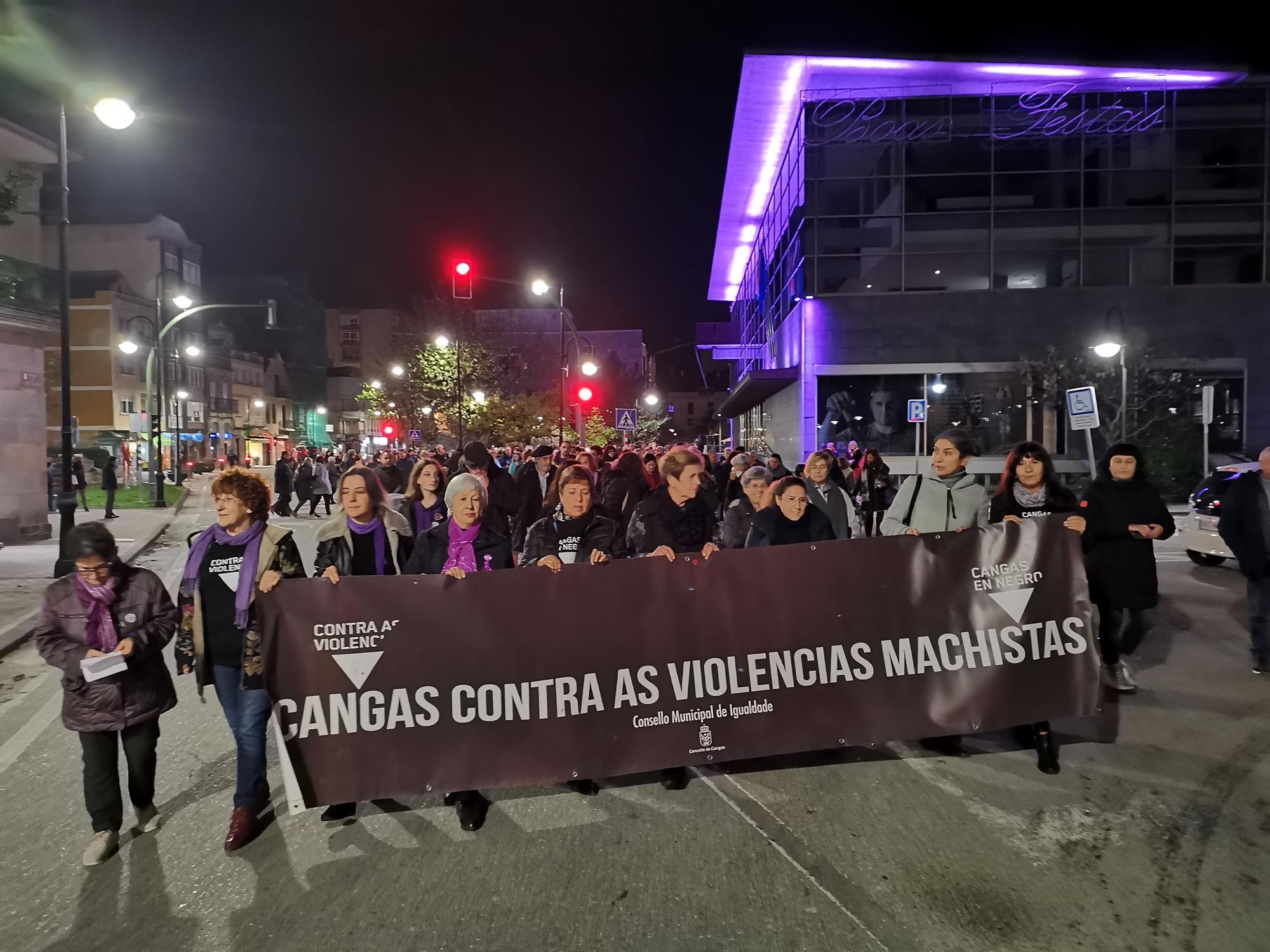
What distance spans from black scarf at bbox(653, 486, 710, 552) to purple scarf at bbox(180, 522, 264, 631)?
7.88ft

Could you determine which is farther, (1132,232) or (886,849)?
(1132,232)

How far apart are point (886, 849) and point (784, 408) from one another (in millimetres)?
29221

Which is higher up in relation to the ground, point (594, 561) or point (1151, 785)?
point (594, 561)

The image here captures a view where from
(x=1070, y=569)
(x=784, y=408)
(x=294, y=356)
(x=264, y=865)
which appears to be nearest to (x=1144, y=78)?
(x=784, y=408)

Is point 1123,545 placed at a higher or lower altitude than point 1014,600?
higher

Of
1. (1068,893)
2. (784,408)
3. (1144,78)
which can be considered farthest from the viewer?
(784,408)

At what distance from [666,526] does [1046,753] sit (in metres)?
2.58

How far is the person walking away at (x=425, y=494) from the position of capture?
691 cm

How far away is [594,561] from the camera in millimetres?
4520

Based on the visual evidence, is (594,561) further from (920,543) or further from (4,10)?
(4,10)

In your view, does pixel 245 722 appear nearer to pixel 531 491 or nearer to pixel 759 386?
pixel 531 491

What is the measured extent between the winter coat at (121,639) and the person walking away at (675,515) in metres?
2.64

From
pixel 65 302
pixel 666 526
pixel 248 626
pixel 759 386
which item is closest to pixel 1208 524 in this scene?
pixel 666 526

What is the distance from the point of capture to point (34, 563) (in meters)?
13.6
